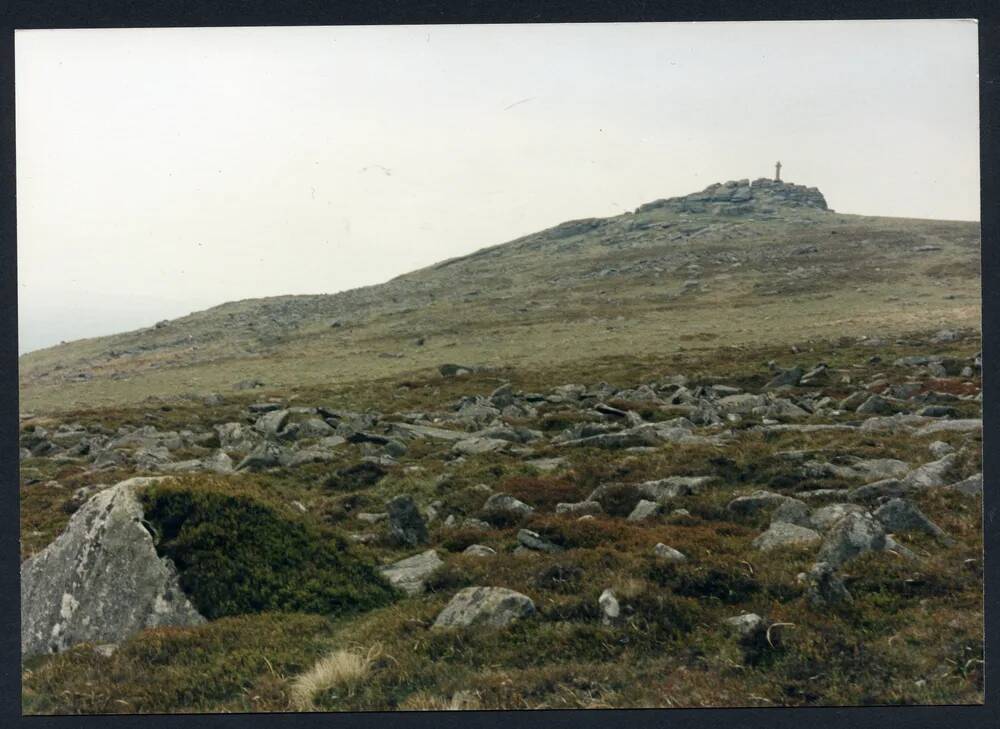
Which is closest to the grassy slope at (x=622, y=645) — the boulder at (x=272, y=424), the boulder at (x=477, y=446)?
the boulder at (x=477, y=446)

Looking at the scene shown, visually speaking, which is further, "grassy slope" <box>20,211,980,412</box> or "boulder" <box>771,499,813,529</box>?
"grassy slope" <box>20,211,980,412</box>

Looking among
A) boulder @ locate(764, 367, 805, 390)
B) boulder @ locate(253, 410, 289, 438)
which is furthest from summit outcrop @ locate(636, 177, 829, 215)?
boulder @ locate(253, 410, 289, 438)

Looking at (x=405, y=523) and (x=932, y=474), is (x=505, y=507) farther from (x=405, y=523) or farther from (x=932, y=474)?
(x=932, y=474)

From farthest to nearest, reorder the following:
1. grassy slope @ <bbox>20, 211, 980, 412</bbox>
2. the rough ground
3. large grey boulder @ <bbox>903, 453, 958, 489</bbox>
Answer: grassy slope @ <bbox>20, 211, 980, 412</bbox> < large grey boulder @ <bbox>903, 453, 958, 489</bbox> < the rough ground

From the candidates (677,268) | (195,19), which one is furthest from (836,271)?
(195,19)

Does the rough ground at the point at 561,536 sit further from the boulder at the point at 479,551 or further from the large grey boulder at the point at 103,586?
the large grey boulder at the point at 103,586

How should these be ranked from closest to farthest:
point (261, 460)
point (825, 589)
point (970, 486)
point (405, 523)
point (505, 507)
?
1. point (825, 589)
2. point (970, 486)
3. point (405, 523)
4. point (505, 507)
5. point (261, 460)

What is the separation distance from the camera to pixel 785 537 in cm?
1282

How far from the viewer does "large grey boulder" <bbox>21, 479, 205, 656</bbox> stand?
11727 millimetres

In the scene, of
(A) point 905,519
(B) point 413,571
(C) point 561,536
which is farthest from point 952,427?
(B) point 413,571

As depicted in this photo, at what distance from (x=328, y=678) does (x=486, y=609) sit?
2.48 metres

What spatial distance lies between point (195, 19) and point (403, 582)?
10700 millimetres

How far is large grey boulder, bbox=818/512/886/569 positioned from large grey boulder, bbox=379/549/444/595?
647 cm

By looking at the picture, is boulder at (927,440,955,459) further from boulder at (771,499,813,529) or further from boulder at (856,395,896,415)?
boulder at (856,395,896,415)
